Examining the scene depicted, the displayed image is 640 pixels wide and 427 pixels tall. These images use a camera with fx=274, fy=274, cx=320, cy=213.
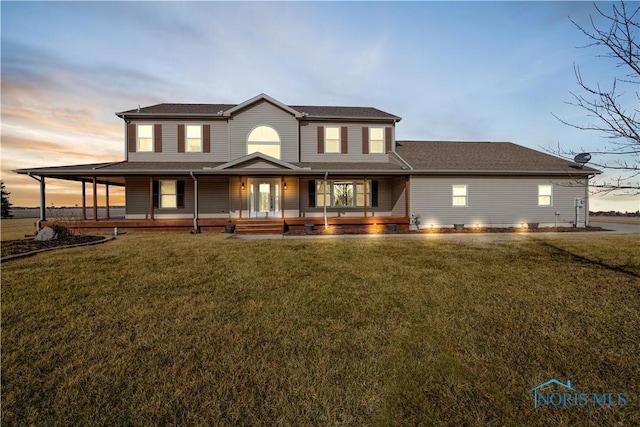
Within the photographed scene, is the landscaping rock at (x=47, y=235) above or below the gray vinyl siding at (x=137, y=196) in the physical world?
below

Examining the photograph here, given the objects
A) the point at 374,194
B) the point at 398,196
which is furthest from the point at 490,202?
the point at 374,194

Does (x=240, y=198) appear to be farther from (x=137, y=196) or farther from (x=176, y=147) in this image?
(x=137, y=196)

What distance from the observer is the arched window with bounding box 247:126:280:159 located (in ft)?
54.4

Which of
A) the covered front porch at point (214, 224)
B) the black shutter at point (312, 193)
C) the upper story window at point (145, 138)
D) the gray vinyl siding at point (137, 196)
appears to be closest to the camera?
the covered front porch at point (214, 224)

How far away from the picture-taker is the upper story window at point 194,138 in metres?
16.6

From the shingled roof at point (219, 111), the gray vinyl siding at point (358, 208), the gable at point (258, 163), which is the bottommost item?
the gray vinyl siding at point (358, 208)

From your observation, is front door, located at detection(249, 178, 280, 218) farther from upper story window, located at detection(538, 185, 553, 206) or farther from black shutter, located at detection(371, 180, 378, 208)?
upper story window, located at detection(538, 185, 553, 206)

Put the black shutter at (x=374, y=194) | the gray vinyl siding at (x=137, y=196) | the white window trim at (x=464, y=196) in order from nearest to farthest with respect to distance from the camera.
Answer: the white window trim at (x=464, y=196) < the gray vinyl siding at (x=137, y=196) < the black shutter at (x=374, y=194)

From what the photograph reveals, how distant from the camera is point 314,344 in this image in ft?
10.8

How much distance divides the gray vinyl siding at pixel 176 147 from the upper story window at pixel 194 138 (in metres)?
0.29

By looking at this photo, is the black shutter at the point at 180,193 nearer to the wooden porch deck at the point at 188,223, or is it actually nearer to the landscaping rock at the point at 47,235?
the wooden porch deck at the point at 188,223

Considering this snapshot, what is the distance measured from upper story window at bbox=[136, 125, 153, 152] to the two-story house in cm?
6

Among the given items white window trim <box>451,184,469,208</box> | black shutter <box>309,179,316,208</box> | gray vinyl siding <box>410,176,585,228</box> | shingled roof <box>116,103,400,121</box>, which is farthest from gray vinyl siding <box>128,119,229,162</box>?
white window trim <box>451,184,469,208</box>

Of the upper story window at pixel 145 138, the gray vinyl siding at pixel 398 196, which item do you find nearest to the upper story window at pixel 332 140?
the gray vinyl siding at pixel 398 196
